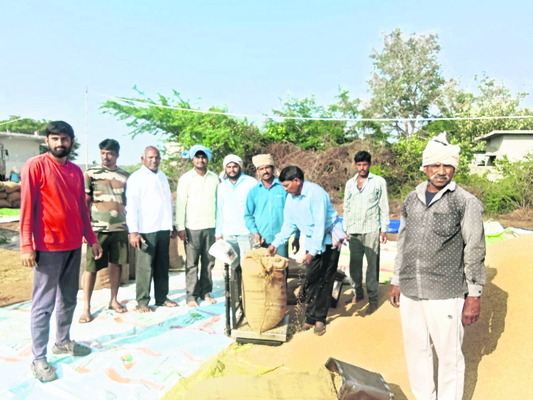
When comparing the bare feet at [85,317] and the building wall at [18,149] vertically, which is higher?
the building wall at [18,149]

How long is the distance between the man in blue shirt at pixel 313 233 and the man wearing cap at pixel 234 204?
3.06 feet

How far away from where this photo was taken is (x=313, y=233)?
3.35 m

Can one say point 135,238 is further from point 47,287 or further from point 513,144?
point 513,144

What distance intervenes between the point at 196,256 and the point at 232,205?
0.74 meters

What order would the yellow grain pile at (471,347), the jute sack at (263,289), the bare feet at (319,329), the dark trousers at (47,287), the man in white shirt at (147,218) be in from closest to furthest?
the yellow grain pile at (471,347)
the dark trousers at (47,287)
the jute sack at (263,289)
the bare feet at (319,329)
the man in white shirt at (147,218)

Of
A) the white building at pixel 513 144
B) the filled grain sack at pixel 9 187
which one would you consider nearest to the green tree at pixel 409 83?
the white building at pixel 513 144

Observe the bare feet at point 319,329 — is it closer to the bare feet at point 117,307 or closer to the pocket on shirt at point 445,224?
the pocket on shirt at point 445,224

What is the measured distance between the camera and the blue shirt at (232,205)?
4383mm

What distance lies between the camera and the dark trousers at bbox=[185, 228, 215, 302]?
442 centimetres

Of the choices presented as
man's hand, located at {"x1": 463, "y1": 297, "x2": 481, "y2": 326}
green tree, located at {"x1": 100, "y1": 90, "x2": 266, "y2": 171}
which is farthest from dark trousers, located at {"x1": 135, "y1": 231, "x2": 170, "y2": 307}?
green tree, located at {"x1": 100, "y1": 90, "x2": 266, "y2": 171}

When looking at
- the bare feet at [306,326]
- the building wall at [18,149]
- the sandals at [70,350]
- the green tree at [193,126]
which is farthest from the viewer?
the building wall at [18,149]

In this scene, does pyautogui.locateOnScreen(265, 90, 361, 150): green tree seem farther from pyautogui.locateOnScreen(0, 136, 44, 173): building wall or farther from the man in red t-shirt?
pyautogui.locateOnScreen(0, 136, 44, 173): building wall

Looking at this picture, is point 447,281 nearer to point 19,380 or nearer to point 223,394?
point 223,394

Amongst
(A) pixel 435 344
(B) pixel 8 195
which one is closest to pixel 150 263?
(A) pixel 435 344
